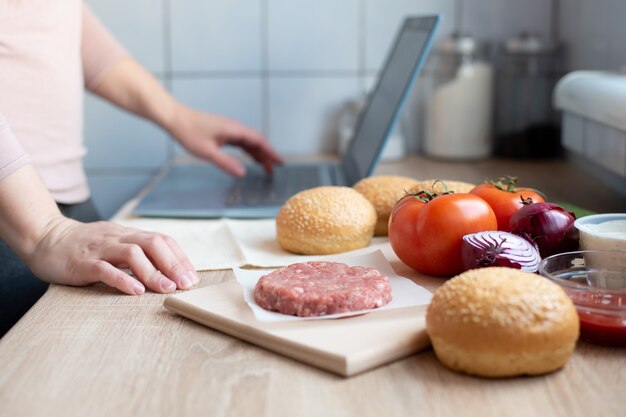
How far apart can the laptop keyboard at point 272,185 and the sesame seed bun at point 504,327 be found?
700 millimetres

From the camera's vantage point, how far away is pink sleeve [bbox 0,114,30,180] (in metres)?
0.94

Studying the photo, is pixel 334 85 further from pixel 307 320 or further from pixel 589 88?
pixel 307 320

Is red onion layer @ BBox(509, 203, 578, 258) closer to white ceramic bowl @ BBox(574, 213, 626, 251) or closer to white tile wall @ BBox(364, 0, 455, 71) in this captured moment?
white ceramic bowl @ BBox(574, 213, 626, 251)

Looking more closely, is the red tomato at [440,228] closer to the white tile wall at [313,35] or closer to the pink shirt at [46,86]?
the pink shirt at [46,86]

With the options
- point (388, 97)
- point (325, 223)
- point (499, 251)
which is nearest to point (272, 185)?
point (388, 97)

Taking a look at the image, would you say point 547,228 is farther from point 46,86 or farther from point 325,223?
point 46,86

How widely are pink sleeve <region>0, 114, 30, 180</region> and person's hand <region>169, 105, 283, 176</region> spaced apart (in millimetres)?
656

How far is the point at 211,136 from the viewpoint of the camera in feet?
5.32

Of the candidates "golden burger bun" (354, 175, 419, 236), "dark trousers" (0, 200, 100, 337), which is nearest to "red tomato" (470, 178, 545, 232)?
"golden burger bun" (354, 175, 419, 236)

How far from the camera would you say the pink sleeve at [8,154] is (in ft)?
3.09

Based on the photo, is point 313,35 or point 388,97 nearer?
point 388,97

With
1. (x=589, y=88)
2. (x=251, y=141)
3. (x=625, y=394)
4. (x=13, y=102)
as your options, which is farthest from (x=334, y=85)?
(x=625, y=394)

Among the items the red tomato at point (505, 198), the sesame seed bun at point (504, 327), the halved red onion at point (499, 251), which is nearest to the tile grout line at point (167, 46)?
the red tomato at point (505, 198)

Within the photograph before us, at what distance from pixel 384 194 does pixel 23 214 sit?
1.50 ft
